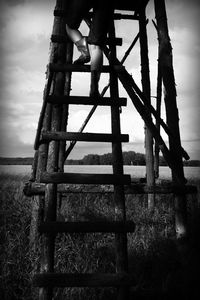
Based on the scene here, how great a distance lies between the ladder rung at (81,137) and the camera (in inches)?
88.6

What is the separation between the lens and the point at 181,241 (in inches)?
133

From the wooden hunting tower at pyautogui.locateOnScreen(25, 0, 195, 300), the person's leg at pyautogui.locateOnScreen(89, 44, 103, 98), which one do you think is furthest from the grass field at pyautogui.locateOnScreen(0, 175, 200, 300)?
the person's leg at pyautogui.locateOnScreen(89, 44, 103, 98)

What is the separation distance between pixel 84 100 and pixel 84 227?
104 centimetres

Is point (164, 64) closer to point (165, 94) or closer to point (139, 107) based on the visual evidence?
point (165, 94)

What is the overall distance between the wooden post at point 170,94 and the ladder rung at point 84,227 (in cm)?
159

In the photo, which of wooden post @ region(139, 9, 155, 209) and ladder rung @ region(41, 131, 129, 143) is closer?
ladder rung @ region(41, 131, 129, 143)

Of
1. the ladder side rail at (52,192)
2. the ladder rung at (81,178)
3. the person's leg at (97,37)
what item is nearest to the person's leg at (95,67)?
the person's leg at (97,37)

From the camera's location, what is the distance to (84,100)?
7.93ft

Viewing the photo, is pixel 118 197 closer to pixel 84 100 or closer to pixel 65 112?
A: pixel 84 100

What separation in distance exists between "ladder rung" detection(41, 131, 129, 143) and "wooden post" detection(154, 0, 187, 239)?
137cm

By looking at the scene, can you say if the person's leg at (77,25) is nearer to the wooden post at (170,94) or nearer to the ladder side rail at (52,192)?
the ladder side rail at (52,192)

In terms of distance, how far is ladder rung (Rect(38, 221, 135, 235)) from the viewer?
2.00 metres

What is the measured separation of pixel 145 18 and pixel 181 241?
394cm

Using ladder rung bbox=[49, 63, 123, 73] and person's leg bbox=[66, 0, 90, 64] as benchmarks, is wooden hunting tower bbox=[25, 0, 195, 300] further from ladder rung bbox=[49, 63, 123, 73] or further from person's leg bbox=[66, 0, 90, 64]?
person's leg bbox=[66, 0, 90, 64]
